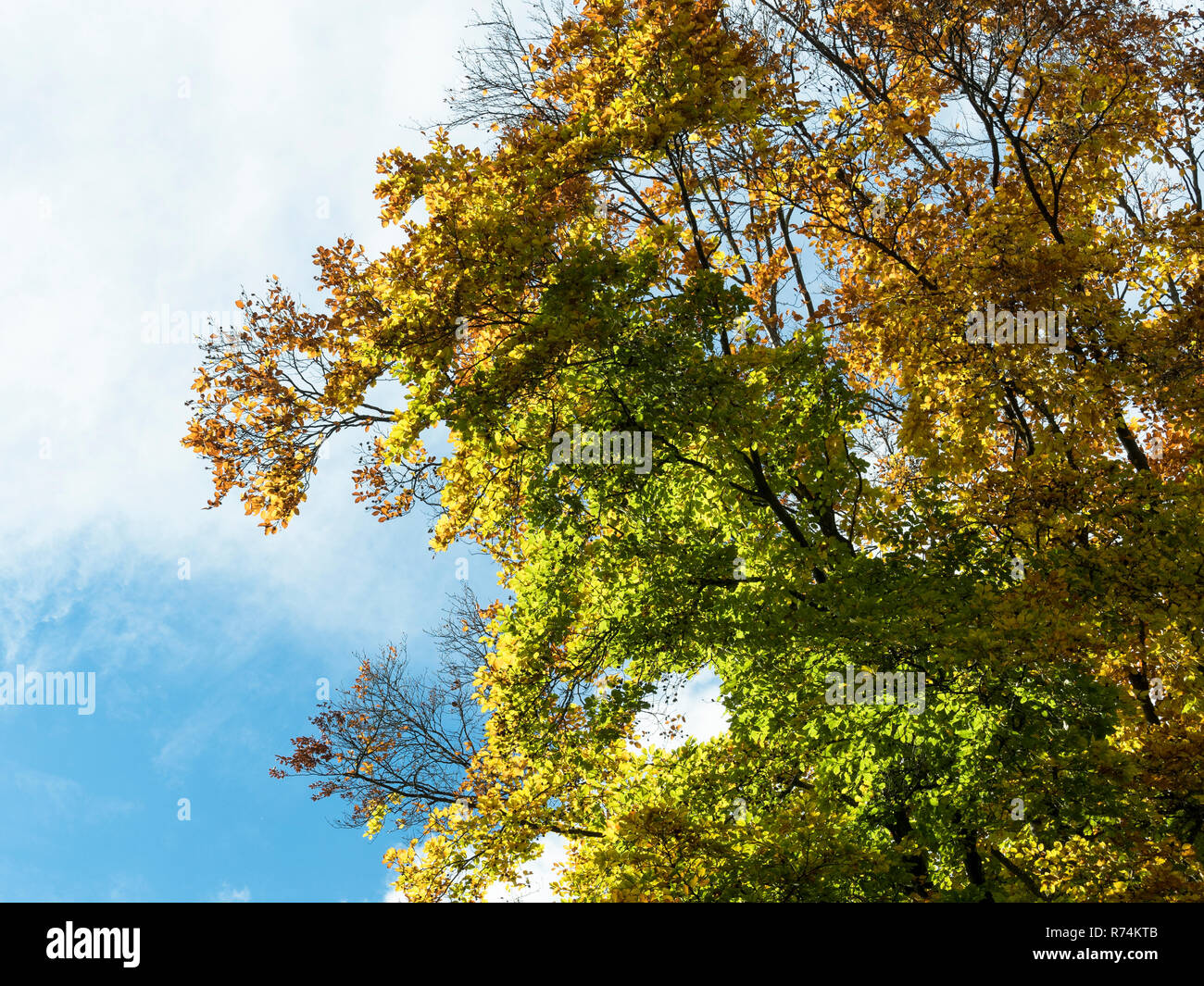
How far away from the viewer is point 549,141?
8.86 meters

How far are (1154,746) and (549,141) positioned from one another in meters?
8.65

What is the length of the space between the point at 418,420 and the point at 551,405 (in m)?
1.68

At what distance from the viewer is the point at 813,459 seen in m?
9.99

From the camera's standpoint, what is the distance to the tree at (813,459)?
7.91 m

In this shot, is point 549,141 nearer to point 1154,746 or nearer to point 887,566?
point 887,566

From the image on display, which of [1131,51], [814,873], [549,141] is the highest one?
[1131,51]

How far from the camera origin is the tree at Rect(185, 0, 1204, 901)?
791 centimetres

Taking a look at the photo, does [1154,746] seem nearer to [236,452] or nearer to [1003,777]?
[1003,777]
